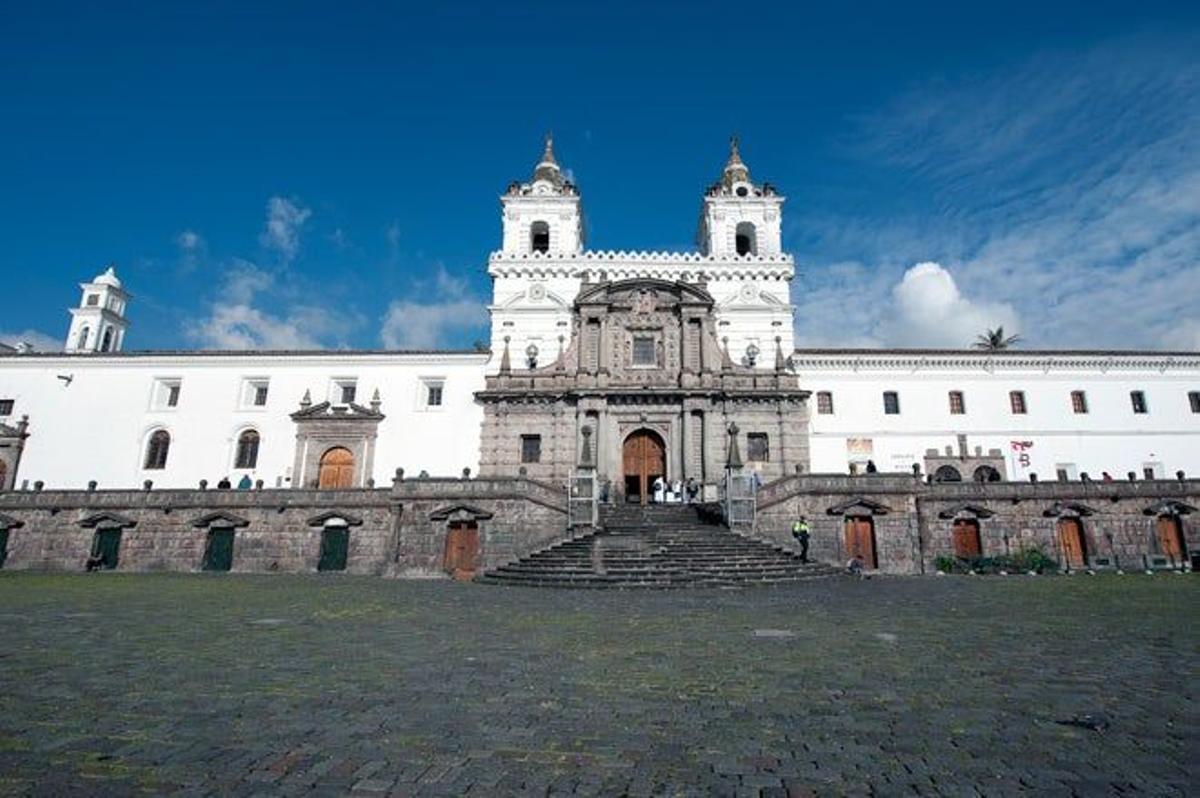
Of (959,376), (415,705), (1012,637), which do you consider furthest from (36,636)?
(959,376)

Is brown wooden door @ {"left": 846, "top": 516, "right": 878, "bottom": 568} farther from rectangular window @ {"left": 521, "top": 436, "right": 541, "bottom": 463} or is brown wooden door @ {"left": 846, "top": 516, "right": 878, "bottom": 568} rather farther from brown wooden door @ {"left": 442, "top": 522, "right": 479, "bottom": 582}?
rectangular window @ {"left": 521, "top": 436, "right": 541, "bottom": 463}

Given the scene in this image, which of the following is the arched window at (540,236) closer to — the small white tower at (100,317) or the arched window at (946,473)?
the arched window at (946,473)

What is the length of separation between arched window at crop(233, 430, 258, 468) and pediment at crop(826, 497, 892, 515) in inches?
1272

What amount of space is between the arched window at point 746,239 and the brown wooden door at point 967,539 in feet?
71.2

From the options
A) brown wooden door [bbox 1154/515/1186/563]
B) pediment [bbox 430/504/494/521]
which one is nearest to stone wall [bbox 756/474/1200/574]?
brown wooden door [bbox 1154/515/1186/563]

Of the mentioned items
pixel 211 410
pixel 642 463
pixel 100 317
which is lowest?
pixel 642 463

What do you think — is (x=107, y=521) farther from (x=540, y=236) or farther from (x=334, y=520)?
(x=540, y=236)

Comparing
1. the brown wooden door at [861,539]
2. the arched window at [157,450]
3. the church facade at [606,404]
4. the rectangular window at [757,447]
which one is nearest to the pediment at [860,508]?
the brown wooden door at [861,539]

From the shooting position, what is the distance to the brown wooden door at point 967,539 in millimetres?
28094

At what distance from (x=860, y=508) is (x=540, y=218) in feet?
89.3

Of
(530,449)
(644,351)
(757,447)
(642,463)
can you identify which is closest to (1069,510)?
(757,447)

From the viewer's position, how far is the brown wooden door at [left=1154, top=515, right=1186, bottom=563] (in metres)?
28.5

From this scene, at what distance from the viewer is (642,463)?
3516 cm

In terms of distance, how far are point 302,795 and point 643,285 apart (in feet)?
115
